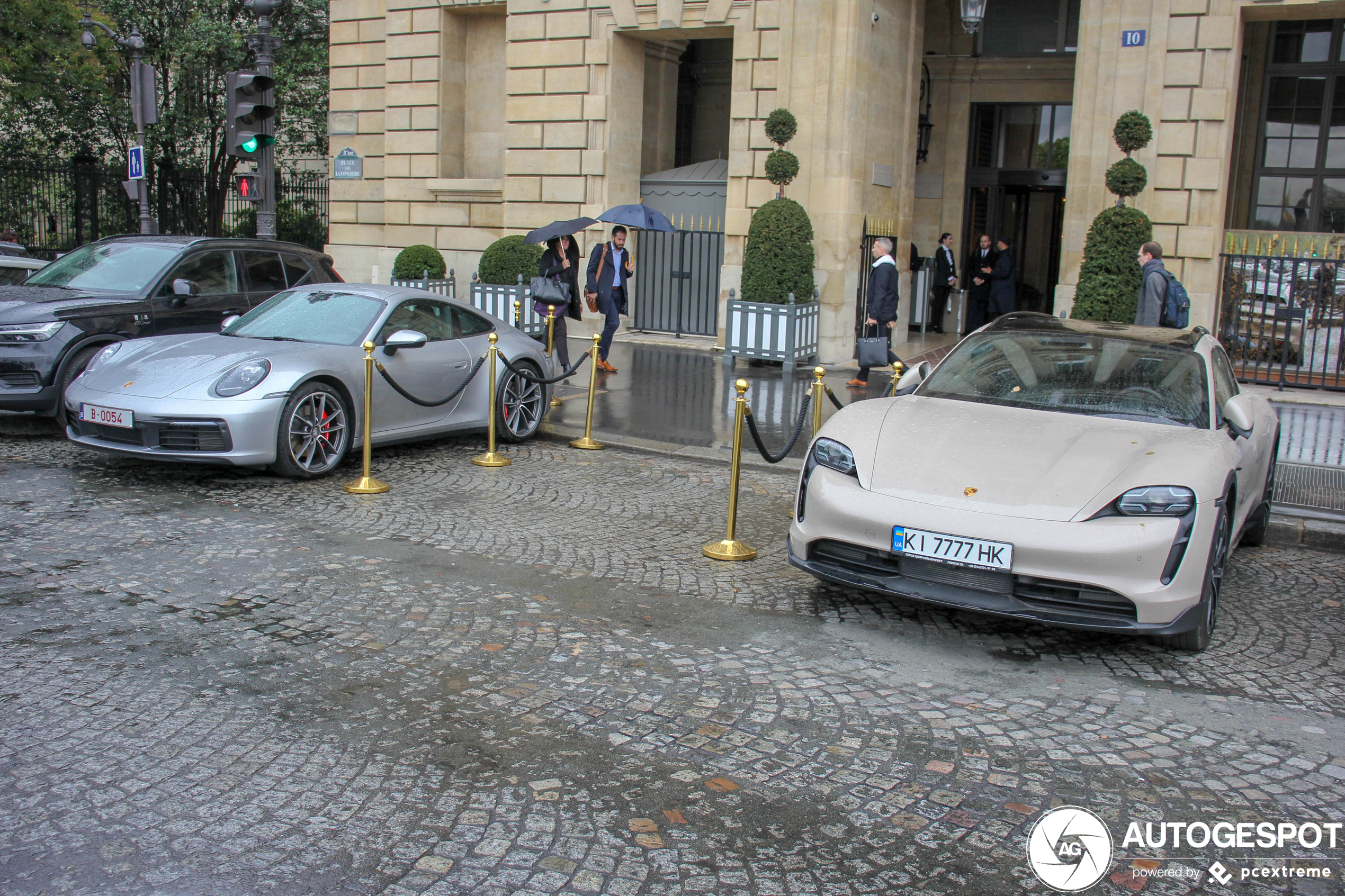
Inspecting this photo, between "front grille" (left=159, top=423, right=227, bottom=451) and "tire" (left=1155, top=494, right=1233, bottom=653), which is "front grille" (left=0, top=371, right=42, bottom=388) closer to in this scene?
"front grille" (left=159, top=423, right=227, bottom=451)

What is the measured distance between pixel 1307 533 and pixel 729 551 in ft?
13.2

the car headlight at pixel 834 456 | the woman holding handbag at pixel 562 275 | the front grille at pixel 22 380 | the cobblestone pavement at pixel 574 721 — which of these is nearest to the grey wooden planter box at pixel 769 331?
the woman holding handbag at pixel 562 275

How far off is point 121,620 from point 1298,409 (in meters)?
12.4

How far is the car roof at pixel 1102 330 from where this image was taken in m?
6.48

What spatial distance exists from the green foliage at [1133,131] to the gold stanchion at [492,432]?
913cm

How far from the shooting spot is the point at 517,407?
9.80m

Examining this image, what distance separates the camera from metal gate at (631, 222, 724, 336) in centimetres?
1834

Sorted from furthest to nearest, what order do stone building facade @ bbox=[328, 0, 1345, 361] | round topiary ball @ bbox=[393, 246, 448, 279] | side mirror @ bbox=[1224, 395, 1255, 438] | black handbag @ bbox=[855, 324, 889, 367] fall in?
1. round topiary ball @ bbox=[393, 246, 448, 279]
2. stone building facade @ bbox=[328, 0, 1345, 361]
3. black handbag @ bbox=[855, 324, 889, 367]
4. side mirror @ bbox=[1224, 395, 1255, 438]

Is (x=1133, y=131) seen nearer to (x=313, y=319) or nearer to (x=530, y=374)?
(x=530, y=374)

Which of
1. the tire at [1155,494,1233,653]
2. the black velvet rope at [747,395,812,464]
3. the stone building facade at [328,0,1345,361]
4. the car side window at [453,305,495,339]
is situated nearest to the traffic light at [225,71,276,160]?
the car side window at [453,305,495,339]

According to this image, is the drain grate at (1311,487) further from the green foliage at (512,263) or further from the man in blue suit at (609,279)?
the green foliage at (512,263)

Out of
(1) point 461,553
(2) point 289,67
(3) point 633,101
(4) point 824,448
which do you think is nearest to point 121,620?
(1) point 461,553

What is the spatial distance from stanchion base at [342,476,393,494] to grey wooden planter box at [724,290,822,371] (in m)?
8.03

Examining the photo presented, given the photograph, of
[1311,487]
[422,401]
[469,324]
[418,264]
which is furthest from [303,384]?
[418,264]
